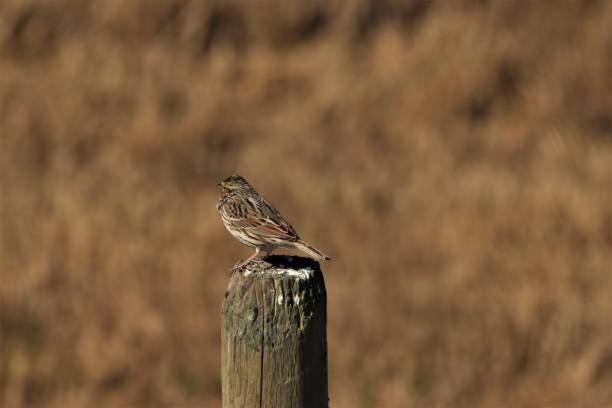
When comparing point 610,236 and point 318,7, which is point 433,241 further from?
point 318,7

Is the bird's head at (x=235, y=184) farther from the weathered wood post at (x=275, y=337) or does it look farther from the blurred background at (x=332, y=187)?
the blurred background at (x=332, y=187)

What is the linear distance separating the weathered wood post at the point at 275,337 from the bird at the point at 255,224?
3.08 ft

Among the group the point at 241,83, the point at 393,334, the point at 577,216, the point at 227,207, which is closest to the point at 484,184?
the point at 577,216

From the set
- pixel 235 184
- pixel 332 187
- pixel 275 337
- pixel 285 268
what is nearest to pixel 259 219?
pixel 235 184

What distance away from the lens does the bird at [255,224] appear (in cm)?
537

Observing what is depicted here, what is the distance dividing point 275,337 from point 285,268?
0.30m

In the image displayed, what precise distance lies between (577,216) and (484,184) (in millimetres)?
1389

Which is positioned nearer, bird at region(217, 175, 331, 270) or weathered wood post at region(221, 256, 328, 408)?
weathered wood post at region(221, 256, 328, 408)

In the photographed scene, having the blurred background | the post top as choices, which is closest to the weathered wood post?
the post top

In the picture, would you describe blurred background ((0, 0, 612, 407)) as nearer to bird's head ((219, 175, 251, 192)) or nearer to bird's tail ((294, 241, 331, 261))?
bird's head ((219, 175, 251, 192))

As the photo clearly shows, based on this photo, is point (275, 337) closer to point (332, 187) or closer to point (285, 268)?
point (285, 268)

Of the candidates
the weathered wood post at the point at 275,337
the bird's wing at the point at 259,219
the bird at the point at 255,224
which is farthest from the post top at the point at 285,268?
the bird's wing at the point at 259,219

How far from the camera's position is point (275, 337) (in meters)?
3.94

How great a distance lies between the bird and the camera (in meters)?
5.37
